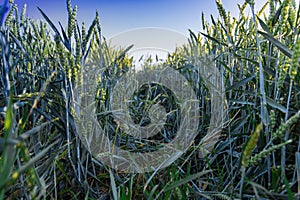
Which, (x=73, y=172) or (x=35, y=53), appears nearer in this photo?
(x=73, y=172)

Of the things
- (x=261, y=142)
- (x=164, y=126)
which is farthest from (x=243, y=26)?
(x=261, y=142)

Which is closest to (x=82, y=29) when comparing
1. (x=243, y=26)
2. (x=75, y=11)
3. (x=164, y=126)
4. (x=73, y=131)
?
(x=75, y=11)

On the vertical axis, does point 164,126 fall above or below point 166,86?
below

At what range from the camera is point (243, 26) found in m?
1.05

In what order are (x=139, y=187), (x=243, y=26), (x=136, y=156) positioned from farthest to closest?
(x=243, y=26) < (x=136, y=156) < (x=139, y=187)

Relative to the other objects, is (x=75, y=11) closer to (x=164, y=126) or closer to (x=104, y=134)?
(x=104, y=134)

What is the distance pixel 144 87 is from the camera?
1563mm

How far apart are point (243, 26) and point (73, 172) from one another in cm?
76

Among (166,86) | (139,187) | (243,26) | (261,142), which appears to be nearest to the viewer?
(261,142)

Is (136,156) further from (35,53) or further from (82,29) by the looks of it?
(35,53)

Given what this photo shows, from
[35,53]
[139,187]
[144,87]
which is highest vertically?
[35,53]

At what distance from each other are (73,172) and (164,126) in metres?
0.43

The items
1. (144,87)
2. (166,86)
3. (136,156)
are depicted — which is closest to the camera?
(136,156)

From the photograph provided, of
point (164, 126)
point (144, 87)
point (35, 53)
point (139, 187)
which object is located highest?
point (35, 53)
